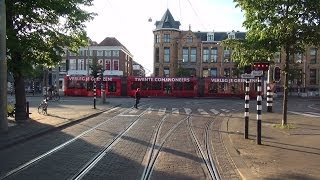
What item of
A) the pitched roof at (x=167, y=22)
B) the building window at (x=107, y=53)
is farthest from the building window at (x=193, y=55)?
the building window at (x=107, y=53)

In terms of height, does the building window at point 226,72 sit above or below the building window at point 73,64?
below

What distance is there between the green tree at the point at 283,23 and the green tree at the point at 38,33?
776 cm

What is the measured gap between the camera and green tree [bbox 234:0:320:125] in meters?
20.6

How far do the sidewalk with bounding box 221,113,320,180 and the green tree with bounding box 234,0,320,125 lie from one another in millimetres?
3649

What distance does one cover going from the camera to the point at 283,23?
2050 centimetres

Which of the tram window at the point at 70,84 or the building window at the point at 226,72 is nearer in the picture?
the tram window at the point at 70,84

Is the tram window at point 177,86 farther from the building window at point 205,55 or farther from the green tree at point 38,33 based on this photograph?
the green tree at point 38,33

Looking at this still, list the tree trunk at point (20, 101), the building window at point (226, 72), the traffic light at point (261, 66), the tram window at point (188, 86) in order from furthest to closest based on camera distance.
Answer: the building window at point (226, 72) → the tram window at point (188, 86) → the tree trunk at point (20, 101) → the traffic light at point (261, 66)

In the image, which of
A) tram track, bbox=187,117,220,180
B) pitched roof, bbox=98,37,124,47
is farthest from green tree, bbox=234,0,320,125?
pitched roof, bbox=98,37,124,47

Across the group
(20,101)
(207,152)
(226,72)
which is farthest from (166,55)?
(207,152)

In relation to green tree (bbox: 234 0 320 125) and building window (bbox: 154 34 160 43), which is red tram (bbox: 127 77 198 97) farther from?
green tree (bbox: 234 0 320 125)

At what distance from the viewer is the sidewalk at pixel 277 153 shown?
10797 millimetres

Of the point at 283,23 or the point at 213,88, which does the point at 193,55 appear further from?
the point at 283,23

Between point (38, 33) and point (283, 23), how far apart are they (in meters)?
10.7
